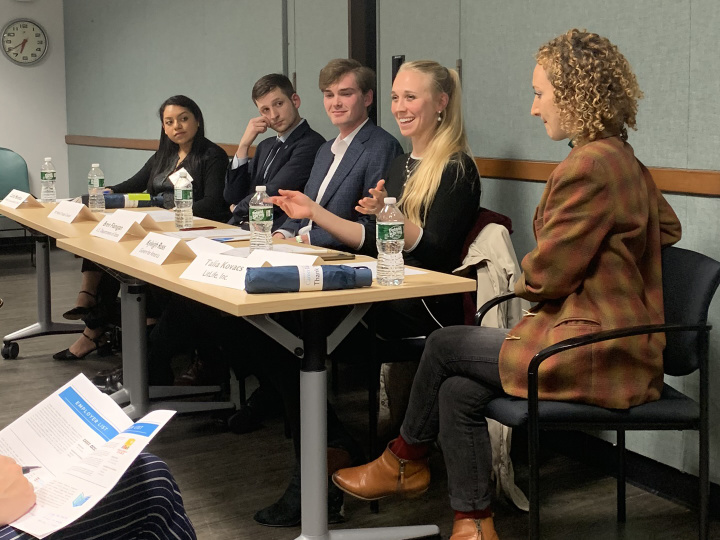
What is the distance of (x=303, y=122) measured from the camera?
3844mm

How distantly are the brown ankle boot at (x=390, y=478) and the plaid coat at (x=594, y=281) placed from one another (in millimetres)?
463

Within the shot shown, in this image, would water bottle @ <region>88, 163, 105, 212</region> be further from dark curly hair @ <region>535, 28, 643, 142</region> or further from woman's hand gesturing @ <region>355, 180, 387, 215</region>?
dark curly hair @ <region>535, 28, 643, 142</region>

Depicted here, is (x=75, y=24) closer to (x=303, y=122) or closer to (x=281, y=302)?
(x=303, y=122)

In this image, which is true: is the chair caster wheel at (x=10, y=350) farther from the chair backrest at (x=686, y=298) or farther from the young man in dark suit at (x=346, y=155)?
the chair backrest at (x=686, y=298)

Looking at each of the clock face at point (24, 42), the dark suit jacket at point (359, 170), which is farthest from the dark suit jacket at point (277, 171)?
the clock face at point (24, 42)

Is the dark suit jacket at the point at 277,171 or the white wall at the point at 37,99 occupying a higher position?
the white wall at the point at 37,99

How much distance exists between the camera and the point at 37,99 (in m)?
8.49

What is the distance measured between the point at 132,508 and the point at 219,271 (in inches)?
35.0

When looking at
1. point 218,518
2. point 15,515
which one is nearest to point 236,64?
point 218,518

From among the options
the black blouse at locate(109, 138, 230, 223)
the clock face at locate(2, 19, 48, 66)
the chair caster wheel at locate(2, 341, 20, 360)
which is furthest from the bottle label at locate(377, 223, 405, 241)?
the clock face at locate(2, 19, 48, 66)

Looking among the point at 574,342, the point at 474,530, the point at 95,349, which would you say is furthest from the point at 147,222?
the point at 574,342

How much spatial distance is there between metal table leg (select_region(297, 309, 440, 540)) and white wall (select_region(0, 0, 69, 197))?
710 centimetres

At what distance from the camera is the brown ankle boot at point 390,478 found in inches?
89.4

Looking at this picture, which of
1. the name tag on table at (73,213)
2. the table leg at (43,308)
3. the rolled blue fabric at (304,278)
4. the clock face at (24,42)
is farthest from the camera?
the clock face at (24,42)
